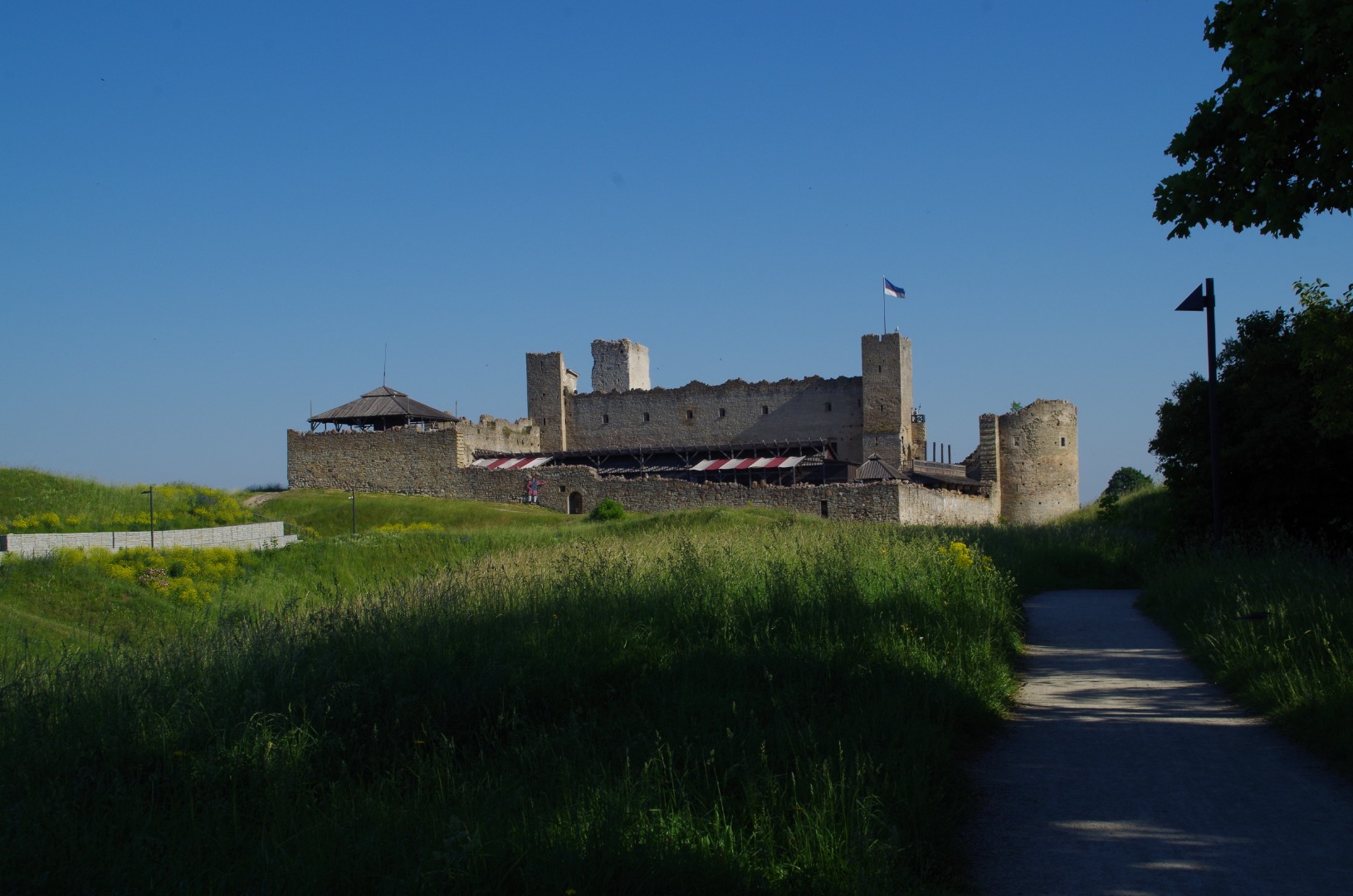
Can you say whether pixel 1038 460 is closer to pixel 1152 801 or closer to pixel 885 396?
pixel 885 396

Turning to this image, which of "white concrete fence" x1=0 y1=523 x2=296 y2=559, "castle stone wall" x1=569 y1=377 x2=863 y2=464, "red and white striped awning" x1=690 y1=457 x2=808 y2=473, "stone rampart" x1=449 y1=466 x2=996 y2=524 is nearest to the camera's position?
"white concrete fence" x1=0 y1=523 x2=296 y2=559

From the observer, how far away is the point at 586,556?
11906 millimetres

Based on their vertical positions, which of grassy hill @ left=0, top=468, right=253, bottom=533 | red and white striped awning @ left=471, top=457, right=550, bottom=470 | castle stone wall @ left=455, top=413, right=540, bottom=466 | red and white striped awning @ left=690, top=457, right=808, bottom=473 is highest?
castle stone wall @ left=455, top=413, right=540, bottom=466

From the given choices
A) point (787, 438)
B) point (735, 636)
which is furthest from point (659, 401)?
point (735, 636)

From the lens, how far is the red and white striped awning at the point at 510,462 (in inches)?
1816

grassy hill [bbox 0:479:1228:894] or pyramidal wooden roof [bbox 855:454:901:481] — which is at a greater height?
pyramidal wooden roof [bbox 855:454:901:481]

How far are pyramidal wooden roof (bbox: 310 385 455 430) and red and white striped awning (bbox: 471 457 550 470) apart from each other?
4.27 meters

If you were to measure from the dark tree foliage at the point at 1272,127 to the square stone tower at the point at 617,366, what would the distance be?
158 ft

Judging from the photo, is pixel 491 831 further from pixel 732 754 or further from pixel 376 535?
pixel 376 535

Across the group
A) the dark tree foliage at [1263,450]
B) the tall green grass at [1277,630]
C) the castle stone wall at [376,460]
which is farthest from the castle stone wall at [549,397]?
the tall green grass at [1277,630]

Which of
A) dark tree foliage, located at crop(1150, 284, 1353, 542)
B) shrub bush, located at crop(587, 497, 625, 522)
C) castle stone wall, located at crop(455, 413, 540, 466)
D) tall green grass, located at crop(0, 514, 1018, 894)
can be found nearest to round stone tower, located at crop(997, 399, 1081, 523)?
A: shrub bush, located at crop(587, 497, 625, 522)

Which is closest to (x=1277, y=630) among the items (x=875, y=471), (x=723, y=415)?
(x=875, y=471)

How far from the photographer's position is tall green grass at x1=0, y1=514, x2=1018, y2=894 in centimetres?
413

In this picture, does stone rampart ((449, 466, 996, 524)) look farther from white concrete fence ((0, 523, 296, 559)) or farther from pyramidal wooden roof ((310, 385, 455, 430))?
white concrete fence ((0, 523, 296, 559))
